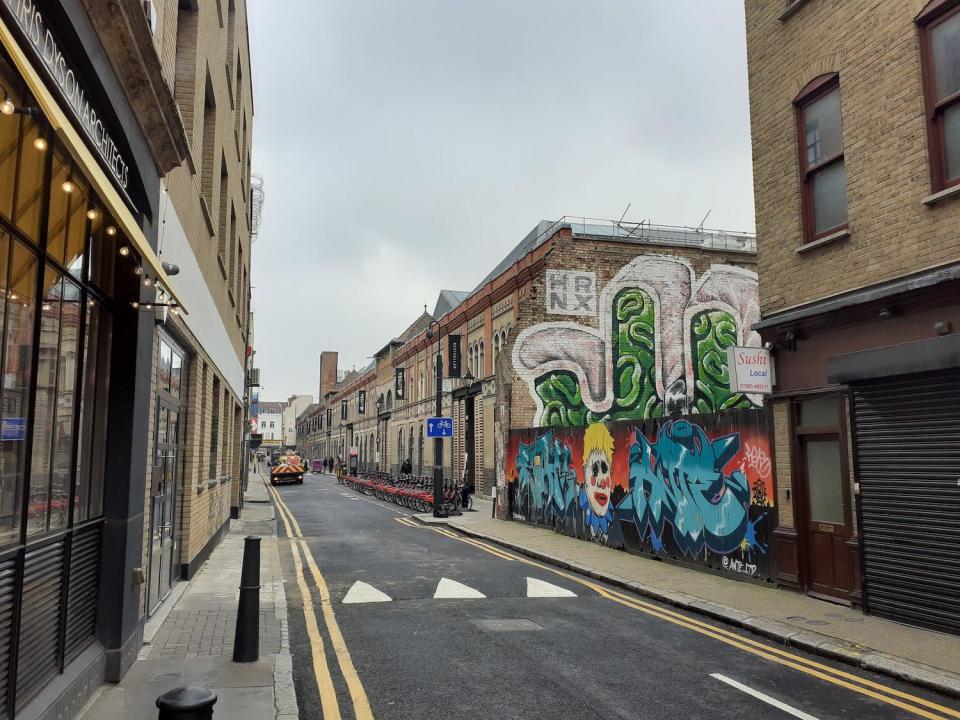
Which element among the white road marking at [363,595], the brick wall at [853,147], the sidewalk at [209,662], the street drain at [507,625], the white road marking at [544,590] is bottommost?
the white road marking at [544,590]

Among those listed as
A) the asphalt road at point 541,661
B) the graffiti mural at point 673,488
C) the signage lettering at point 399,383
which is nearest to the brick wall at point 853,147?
the graffiti mural at point 673,488

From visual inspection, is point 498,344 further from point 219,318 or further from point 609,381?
point 219,318

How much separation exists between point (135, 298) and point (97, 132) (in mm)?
1738

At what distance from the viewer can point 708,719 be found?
560 cm

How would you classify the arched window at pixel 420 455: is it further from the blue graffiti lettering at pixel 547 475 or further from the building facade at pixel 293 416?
the building facade at pixel 293 416

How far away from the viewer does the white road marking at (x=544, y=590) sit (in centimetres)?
1077

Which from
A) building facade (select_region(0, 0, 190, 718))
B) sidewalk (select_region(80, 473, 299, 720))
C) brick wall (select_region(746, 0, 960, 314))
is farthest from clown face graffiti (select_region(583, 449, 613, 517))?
building facade (select_region(0, 0, 190, 718))

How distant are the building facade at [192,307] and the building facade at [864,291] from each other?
841cm

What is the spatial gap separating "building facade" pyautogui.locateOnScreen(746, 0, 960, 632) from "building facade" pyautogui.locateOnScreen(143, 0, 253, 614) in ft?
27.6

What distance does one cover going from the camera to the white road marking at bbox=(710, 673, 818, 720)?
18.7 ft

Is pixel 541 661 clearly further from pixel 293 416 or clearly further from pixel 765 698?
pixel 293 416

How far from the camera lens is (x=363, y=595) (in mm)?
10633

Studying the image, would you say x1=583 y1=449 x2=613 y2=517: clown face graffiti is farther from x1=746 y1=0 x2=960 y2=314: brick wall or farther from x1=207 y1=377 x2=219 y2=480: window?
x1=207 y1=377 x2=219 y2=480: window

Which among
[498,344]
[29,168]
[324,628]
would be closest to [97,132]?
[29,168]
